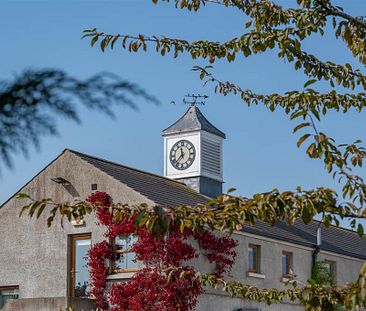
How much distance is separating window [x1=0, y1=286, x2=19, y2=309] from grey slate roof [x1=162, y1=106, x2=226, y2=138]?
860cm

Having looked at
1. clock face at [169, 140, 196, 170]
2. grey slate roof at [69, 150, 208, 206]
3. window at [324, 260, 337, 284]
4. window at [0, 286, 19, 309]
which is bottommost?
window at [0, 286, 19, 309]

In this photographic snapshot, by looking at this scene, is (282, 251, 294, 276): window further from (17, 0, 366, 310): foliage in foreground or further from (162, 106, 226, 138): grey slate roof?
(17, 0, 366, 310): foliage in foreground

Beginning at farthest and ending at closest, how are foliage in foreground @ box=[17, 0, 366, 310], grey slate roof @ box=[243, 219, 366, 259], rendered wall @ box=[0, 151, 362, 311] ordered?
1. grey slate roof @ box=[243, 219, 366, 259]
2. rendered wall @ box=[0, 151, 362, 311]
3. foliage in foreground @ box=[17, 0, 366, 310]

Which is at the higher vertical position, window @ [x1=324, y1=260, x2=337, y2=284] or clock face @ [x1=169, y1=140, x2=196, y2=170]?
clock face @ [x1=169, y1=140, x2=196, y2=170]

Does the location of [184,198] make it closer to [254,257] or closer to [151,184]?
[151,184]

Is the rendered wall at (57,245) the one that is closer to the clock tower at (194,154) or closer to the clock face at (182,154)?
the clock tower at (194,154)

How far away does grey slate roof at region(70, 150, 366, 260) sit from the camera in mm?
26031

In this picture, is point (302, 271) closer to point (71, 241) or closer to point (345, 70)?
point (71, 241)

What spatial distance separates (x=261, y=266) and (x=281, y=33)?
19.5m

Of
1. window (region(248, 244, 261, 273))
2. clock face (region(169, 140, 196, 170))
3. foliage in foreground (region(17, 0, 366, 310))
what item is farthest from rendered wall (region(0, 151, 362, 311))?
foliage in foreground (region(17, 0, 366, 310))

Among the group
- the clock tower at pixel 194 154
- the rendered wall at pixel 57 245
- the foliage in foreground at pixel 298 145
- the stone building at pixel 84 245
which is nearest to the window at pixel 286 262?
the stone building at pixel 84 245

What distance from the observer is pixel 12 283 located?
2661cm


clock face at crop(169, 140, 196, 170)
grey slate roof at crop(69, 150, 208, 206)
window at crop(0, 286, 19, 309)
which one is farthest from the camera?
clock face at crop(169, 140, 196, 170)

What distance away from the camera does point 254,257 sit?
2727 centimetres
